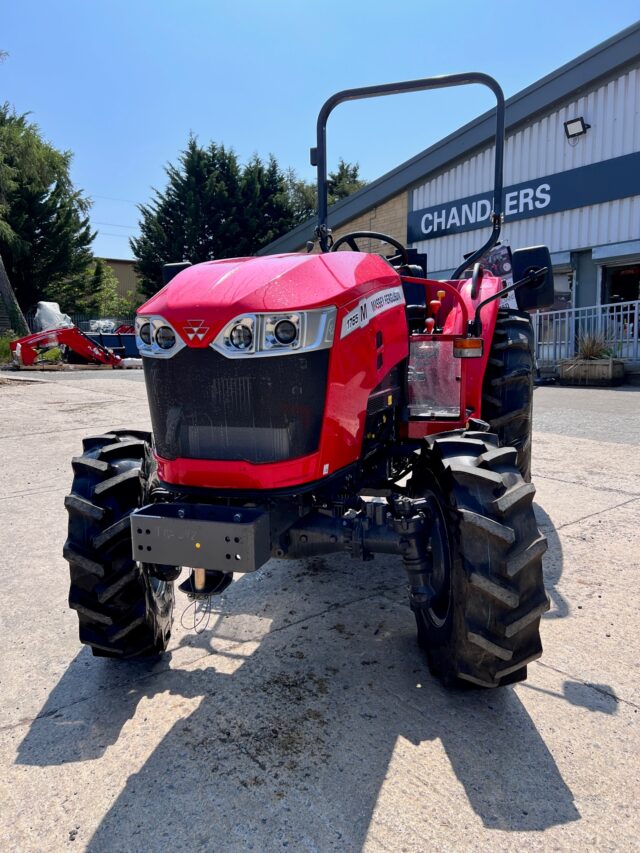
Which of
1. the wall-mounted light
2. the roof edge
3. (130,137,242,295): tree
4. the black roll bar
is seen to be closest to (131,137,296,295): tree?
(130,137,242,295): tree

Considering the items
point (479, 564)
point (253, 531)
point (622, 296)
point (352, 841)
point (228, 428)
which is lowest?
point (352, 841)

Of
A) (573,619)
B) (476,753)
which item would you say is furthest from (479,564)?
(573,619)

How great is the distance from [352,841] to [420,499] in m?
1.10

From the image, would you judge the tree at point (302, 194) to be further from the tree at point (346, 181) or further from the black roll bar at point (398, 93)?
the black roll bar at point (398, 93)

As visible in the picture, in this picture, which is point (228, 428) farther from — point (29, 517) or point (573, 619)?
point (29, 517)

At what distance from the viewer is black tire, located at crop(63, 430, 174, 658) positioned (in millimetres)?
2434

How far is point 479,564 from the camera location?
6.98 ft

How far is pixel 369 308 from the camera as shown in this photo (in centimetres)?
241

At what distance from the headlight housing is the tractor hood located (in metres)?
0.02

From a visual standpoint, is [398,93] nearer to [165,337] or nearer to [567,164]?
[165,337]

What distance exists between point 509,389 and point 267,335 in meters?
2.19

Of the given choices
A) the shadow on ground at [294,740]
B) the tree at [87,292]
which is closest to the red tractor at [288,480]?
the shadow on ground at [294,740]

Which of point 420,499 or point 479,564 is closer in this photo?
point 479,564

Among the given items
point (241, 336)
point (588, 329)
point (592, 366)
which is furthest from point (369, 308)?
point (588, 329)
